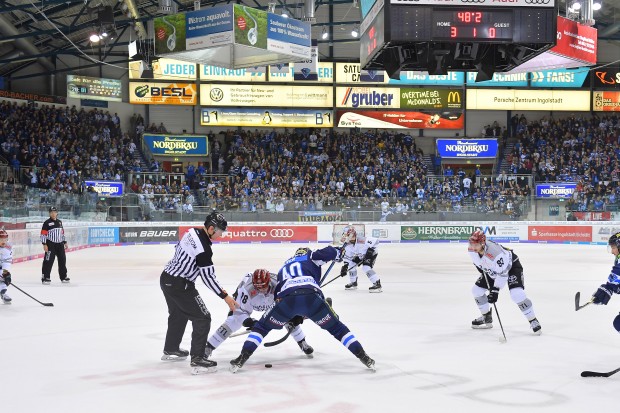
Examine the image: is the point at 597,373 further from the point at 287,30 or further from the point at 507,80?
the point at 507,80

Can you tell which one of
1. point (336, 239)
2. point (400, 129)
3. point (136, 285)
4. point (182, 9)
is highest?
point (182, 9)

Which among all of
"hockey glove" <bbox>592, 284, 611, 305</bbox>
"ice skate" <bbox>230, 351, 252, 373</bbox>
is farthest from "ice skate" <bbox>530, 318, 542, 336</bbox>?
"ice skate" <bbox>230, 351, 252, 373</bbox>

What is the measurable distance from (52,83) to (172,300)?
35496 millimetres

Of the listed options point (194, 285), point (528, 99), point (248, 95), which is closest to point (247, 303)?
point (194, 285)

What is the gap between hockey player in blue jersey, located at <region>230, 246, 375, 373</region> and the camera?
257 inches

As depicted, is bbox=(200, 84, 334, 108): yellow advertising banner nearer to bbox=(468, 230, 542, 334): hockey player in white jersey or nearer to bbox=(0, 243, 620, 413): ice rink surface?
bbox=(0, 243, 620, 413): ice rink surface

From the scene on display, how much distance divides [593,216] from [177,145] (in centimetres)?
2149

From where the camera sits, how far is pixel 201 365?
6.66 meters

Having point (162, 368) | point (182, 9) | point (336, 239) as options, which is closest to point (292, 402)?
point (162, 368)

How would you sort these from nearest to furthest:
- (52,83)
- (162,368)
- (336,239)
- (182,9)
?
(162,368)
(336,239)
(182,9)
(52,83)

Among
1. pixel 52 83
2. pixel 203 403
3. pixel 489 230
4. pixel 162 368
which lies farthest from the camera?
pixel 52 83

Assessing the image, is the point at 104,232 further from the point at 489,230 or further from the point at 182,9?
the point at 489,230

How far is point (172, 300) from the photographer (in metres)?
7.03

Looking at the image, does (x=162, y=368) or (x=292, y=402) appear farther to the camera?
(x=162, y=368)
